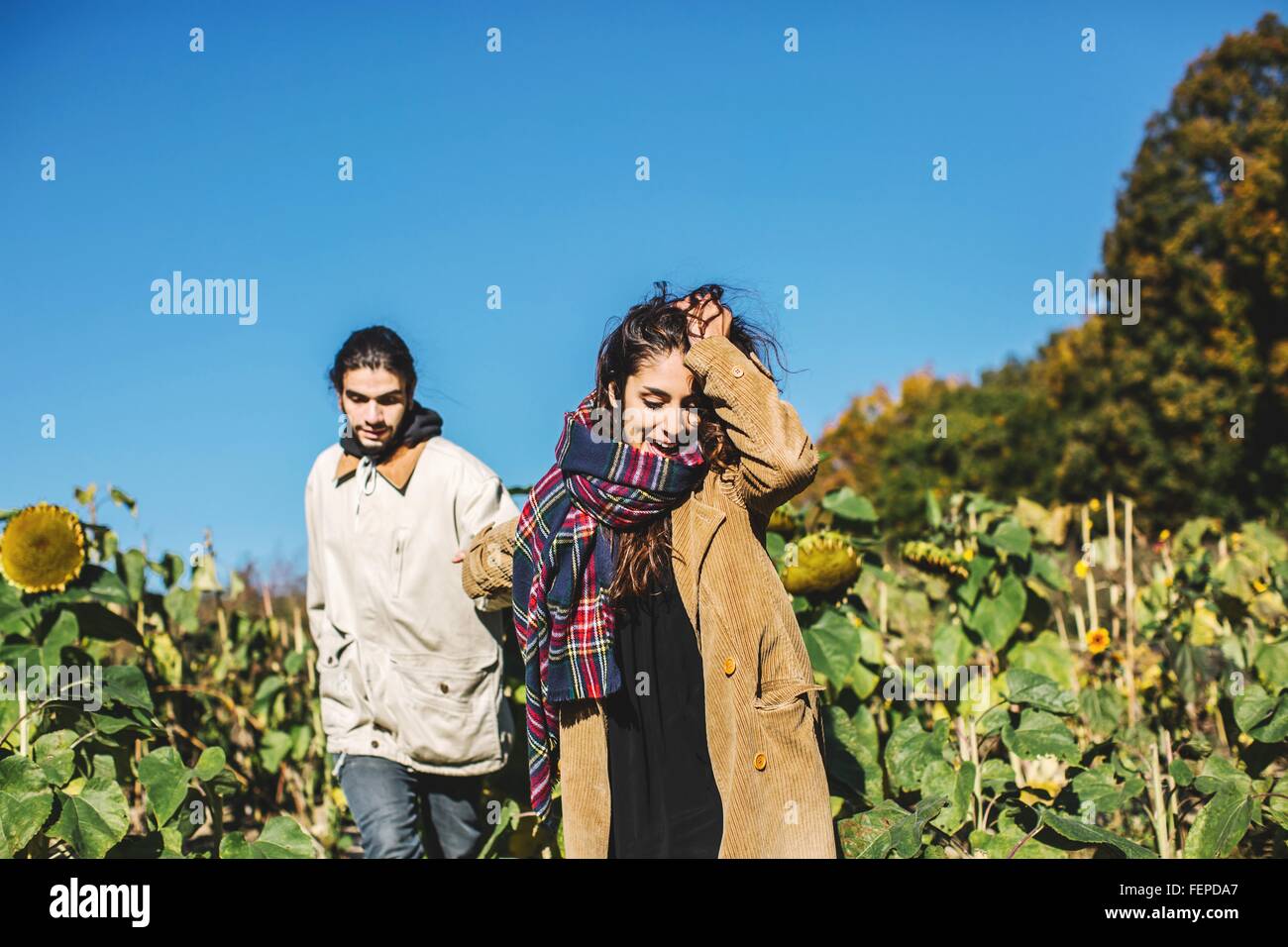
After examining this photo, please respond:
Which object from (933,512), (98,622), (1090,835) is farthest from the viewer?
(933,512)

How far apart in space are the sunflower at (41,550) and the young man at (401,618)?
0.99 m

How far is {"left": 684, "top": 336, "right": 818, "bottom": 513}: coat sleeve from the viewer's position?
76.3 inches

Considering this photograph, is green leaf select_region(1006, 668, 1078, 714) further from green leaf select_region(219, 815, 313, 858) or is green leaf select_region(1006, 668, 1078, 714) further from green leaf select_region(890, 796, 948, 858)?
green leaf select_region(219, 815, 313, 858)

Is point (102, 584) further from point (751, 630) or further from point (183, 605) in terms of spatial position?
point (751, 630)

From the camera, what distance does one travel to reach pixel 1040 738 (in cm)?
272

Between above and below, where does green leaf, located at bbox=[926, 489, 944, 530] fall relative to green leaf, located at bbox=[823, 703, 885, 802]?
above

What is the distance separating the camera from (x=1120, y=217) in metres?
19.5

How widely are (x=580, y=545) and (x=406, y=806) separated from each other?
1.17 m

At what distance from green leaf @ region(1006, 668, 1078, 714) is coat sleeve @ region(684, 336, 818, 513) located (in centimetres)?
119

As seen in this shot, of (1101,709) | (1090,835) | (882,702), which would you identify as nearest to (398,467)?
(882,702)

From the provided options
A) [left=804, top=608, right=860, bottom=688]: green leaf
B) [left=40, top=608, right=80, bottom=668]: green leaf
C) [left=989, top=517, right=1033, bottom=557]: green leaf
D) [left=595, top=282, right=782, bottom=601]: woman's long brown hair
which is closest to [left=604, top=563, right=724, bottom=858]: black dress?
[left=595, top=282, right=782, bottom=601]: woman's long brown hair
